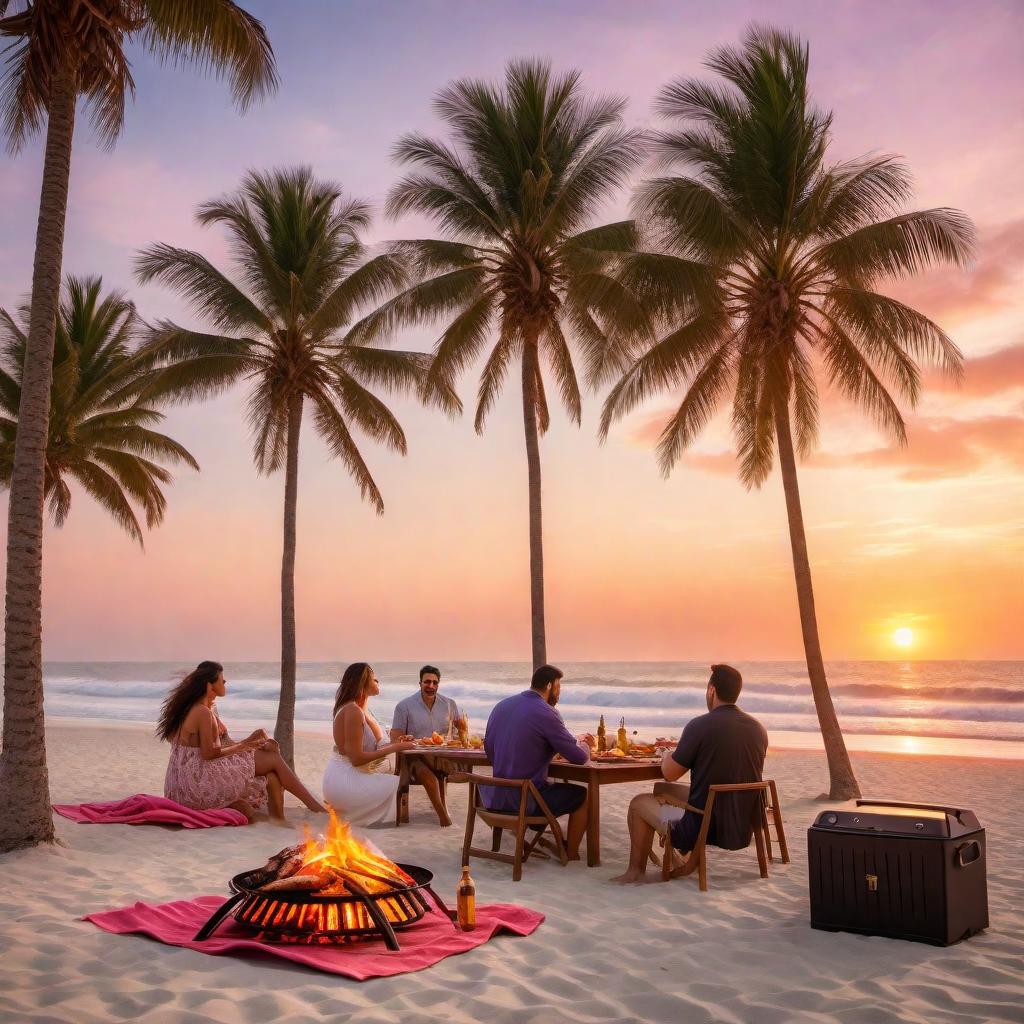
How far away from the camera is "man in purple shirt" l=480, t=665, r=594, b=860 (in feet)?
21.7

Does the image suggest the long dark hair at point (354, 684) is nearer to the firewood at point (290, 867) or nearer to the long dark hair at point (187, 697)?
the long dark hair at point (187, 697)

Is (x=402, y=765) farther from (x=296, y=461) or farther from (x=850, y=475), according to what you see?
(x=850, y=475)

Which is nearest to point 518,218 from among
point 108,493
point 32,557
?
point 32,557

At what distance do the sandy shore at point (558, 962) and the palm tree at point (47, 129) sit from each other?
0.80 m

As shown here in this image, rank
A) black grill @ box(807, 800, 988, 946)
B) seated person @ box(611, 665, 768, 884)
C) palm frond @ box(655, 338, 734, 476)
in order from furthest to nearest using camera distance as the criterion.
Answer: palm frond @ box(655, 338, 734, 476)
seated person @ box(611, 665, 768, 884)
black grill @ box(807, 800, 988, 946)

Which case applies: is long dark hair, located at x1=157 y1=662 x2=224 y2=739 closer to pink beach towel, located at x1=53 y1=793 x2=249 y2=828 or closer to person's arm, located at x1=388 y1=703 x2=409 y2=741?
pink beach towel, located at x1=53 y1=793 x2=249 y2=828

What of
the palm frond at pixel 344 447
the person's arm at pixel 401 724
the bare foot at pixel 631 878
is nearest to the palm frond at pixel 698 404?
the person's arm at pixel 401 724

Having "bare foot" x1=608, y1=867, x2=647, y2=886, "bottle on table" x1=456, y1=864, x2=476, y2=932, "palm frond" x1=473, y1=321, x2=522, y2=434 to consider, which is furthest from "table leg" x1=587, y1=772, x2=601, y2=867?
"palm frond" x1=473, y1=321, x2=522, y2=434

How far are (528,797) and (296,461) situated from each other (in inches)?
364

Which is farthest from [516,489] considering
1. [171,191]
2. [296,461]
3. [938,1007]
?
[938,1007]

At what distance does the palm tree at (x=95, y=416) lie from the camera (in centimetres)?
1881

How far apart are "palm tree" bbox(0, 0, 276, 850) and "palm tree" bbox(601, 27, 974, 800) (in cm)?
559

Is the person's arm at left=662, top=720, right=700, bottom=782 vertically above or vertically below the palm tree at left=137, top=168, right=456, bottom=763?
below

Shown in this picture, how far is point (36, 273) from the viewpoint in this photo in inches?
303
